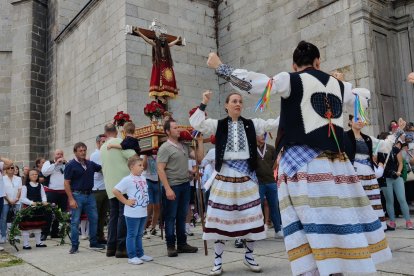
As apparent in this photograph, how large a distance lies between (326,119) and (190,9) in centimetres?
1142

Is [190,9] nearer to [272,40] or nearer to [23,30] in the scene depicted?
[272,40]

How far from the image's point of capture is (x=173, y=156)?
5.62 meters

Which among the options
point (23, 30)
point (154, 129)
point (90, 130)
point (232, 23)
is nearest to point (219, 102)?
point (232, 23)

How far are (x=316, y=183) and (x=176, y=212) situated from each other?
3117 mm

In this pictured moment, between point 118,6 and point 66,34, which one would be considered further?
point 66,34

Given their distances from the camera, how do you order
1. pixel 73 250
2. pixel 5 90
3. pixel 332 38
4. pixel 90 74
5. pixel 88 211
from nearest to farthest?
pixel 73 250 < pixel 88 211 < pixel 332 38 < pixel 90 74 < pixel 5 90

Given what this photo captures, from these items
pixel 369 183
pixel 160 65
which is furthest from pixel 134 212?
pixel 160 65

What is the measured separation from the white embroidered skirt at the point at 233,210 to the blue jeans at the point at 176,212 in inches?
42.9

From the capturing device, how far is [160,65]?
8742mm

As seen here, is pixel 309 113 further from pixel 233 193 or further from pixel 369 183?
pixel 369 183

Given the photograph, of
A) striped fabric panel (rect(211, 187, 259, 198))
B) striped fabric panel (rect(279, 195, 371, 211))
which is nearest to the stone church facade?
striped fabric panel (rect(211, 187, 259, 198))

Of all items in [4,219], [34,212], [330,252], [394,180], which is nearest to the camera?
[330,252]

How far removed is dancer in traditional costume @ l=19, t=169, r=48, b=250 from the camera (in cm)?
710

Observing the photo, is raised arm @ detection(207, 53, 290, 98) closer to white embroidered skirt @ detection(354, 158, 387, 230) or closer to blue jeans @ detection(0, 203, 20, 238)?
white embroidered skirt @ detection(354, 158, 387, 230)
